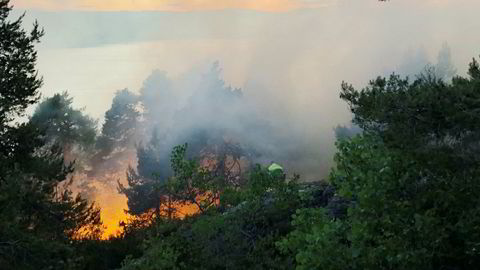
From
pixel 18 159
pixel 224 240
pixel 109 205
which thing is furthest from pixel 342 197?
pixel 109 205

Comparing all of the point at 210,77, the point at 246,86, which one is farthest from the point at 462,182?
the point at 246,86

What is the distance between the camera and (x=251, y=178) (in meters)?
13.6

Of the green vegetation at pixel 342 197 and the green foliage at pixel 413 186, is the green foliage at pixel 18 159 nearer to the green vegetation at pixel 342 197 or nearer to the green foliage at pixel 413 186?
the green vegetation at pixel 342 197

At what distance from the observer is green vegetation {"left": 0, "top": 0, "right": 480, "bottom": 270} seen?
23.0 feet

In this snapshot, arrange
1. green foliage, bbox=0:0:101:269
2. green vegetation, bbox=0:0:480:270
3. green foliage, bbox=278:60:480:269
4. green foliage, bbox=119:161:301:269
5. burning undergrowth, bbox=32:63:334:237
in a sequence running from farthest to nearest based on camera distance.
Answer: burning undergrowth, bbox=32:63:334:237 < green foliage, bbox=0:0:101:269 < green foliage, bbox=119:161:301:269 < green vegetation, bbox=0:0:480:270 < green foliage, bbox=278:60:480:269

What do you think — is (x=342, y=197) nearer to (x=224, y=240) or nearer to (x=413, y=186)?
(x=224, y=240)

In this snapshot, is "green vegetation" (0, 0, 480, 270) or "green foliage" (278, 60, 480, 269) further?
"green vegetation" (0, 0, 480, 270)

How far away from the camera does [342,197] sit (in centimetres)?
1316

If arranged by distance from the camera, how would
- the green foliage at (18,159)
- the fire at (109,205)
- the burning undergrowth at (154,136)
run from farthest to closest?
the fire at (109,205)
the burning undergrowth at (154,136)
the green foliage at (18,159)

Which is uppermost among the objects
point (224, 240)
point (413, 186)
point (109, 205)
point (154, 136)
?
point (154, 136)

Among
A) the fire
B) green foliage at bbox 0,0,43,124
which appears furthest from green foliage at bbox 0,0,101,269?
the fire

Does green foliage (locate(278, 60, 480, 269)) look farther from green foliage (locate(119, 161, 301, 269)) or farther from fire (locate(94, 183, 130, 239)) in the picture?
fire (locate(94, 183, 130, 239))

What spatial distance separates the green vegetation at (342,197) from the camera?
700 cm

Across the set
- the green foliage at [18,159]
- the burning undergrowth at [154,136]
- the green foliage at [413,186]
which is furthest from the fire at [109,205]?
the green foliage at [413,186]
